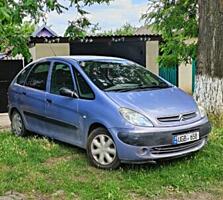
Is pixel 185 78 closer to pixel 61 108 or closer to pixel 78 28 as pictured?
pixel 78 28

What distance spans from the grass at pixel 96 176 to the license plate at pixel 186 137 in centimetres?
38

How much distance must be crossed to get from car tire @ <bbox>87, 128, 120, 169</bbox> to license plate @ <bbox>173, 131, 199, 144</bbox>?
0.84 m

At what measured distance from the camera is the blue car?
5.51m

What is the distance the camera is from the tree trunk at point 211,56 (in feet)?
25.6

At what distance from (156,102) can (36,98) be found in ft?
8.07

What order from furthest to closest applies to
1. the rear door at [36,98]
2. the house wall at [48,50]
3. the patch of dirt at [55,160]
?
the house wall at [48,50], the rear door at [36,98], the patch of dirt at [55,160]

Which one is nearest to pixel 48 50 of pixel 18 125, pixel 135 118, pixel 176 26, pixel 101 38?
pixel 101 38

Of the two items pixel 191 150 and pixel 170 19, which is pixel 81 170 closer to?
pixel 191 150

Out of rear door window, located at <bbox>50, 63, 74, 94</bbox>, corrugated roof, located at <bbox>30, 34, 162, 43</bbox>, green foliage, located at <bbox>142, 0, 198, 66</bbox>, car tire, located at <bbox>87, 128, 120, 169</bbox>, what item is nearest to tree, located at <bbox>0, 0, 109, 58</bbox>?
rear door window, located at <bbox>50, 63, 74, 94</bbox>

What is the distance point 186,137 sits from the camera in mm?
5703

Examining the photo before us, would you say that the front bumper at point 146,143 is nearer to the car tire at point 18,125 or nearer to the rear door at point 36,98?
the rear door at point 36,98

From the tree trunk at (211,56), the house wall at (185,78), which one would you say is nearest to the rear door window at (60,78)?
the tree trunk at (211,56)

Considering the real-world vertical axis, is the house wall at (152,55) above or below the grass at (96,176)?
above

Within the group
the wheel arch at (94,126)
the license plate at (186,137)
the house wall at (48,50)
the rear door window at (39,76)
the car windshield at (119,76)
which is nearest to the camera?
the license plate at (186,137)
